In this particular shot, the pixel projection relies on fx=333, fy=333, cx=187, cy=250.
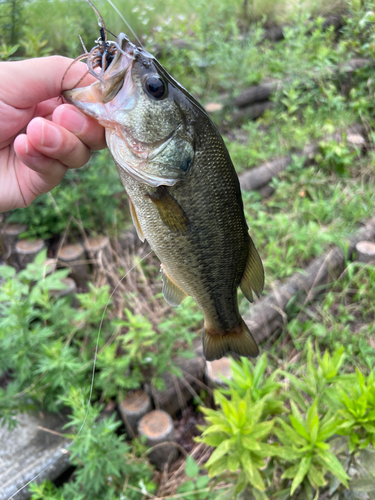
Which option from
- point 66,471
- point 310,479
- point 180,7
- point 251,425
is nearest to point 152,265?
point 66,471

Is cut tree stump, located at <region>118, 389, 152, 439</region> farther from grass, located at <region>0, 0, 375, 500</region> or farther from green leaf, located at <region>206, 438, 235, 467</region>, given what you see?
green leaf, located at <region>206, 438, 235, 467</region>

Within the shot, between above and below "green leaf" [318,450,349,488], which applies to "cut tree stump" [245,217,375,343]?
below

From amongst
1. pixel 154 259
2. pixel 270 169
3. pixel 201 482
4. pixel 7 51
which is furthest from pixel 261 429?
pixel 270 169

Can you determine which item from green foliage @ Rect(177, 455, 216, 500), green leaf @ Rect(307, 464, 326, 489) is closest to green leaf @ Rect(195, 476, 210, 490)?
green foliage @ Rect(177, 455, 216, 500)

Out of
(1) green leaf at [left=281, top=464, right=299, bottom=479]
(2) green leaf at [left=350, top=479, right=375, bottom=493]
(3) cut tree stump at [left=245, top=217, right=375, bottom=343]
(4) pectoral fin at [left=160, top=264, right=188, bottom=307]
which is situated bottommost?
(3) cut tree stump at [left=245, top=217, right=375, bottom=343]

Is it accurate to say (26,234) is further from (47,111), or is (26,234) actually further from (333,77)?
(333,77)

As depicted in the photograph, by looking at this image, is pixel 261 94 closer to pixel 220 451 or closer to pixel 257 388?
pixel 257 388
